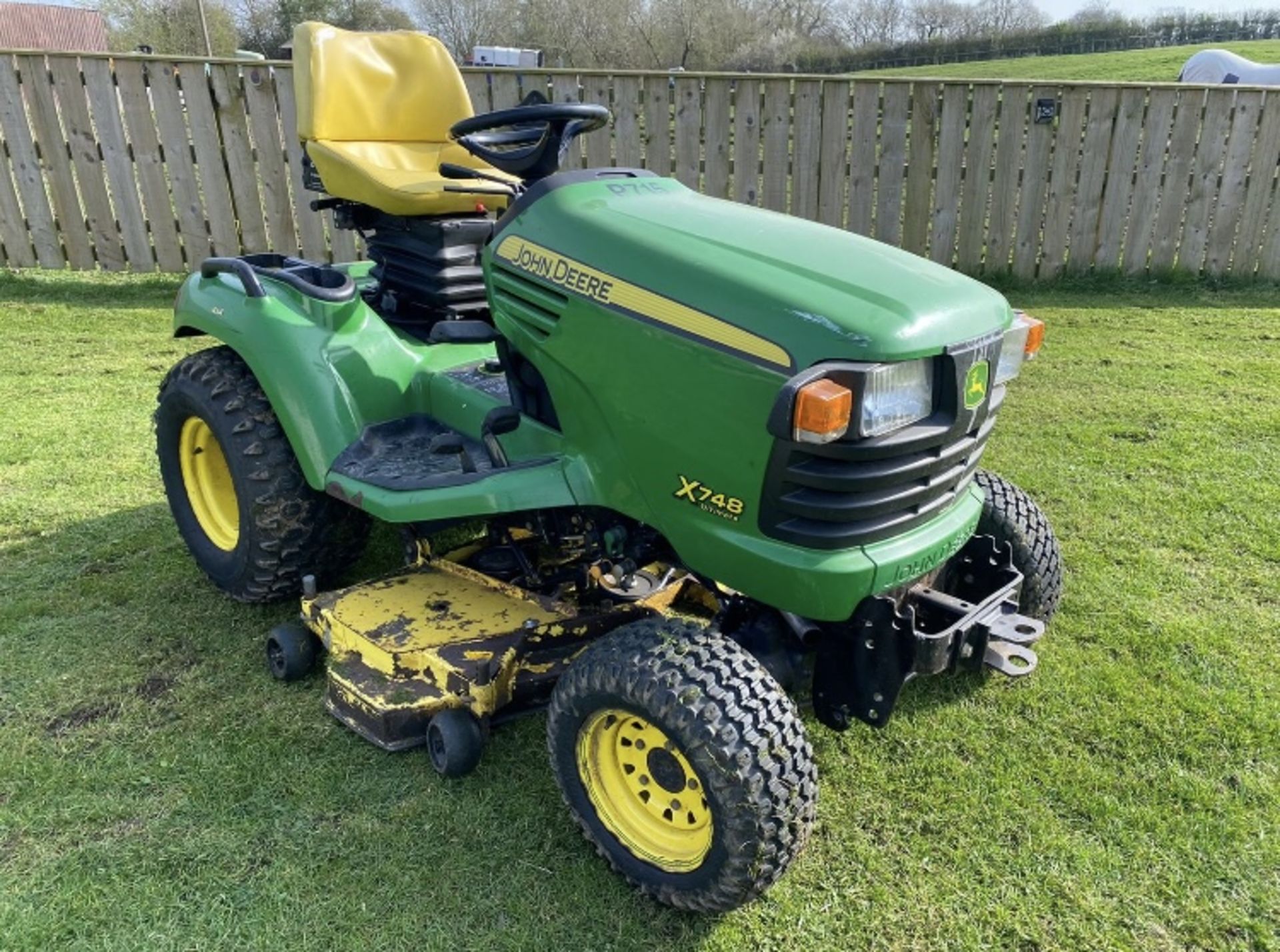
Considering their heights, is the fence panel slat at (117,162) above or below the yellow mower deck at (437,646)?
above

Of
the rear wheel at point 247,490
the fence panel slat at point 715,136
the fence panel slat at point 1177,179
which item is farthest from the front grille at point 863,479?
the fence panel slat at point 1177,179

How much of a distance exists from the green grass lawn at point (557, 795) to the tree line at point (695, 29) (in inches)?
953

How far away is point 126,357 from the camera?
245 inches

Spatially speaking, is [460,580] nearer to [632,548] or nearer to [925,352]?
[632,548]

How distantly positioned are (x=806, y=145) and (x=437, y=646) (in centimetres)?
608

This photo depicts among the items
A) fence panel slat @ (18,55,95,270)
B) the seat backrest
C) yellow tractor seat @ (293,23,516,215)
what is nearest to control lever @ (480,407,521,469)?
yellow tractor seat @ (293,23,516,215)

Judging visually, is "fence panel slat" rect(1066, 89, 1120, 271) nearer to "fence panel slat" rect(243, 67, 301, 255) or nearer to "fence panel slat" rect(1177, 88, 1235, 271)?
"fence panel slat" rect(1177, 88, 1235, 271)

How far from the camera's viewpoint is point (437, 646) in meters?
2.76

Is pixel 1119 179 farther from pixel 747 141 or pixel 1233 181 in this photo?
pixel 747 141

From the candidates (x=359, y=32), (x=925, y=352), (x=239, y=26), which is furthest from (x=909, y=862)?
(x=239, y=26)

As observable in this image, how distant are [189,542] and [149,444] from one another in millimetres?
1546

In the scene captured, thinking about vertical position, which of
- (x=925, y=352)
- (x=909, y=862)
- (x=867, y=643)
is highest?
(x=925, y=352)

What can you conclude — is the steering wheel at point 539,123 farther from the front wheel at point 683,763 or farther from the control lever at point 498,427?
the front wheel at point 683,763

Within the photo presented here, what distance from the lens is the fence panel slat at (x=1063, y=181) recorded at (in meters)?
7.65
